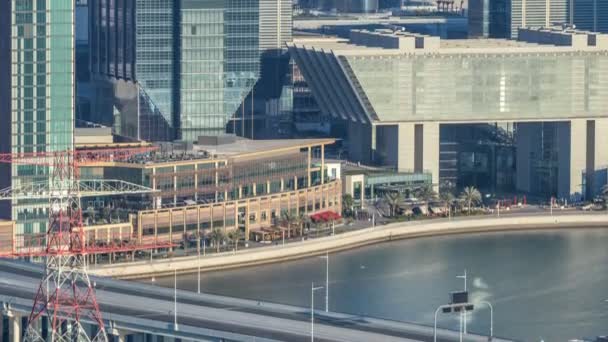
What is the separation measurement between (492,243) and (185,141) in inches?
399

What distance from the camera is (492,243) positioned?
87562 mm

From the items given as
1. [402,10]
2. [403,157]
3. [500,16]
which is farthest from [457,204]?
[402,10]

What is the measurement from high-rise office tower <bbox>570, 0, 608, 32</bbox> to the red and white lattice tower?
176ft

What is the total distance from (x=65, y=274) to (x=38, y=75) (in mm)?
21392

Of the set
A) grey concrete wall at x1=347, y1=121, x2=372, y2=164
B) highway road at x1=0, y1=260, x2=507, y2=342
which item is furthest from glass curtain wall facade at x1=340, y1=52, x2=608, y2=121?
highway road at x1=0, y1=260, x2=507, y2=342

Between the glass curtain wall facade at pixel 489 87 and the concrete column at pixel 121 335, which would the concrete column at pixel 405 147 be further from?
the concrete column at pixel 121 335

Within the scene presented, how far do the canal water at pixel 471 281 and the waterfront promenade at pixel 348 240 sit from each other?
66 centimetres

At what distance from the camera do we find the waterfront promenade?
81.0m

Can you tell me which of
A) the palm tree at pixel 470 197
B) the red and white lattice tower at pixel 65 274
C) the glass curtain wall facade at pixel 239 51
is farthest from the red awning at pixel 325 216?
the red and white lattice tower at pixel 65 274

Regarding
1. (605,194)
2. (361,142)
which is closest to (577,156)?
(605,194)

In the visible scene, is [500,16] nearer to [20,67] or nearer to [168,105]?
[168,105]

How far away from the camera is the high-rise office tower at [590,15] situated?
117m

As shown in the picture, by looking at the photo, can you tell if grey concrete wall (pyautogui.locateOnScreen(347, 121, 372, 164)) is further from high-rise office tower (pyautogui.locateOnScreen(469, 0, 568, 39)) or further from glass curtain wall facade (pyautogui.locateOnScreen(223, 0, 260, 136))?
high-rise office tower (pyautogui.locateOnScreen(469, 0, 568, 39))

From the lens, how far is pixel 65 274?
64000 millimetres
